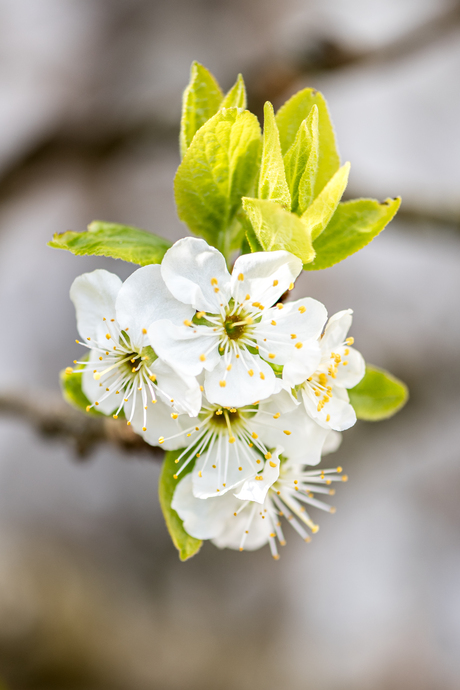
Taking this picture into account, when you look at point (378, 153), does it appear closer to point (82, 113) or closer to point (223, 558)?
point (82, 113)

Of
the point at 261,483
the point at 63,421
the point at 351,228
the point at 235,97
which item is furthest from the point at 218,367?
the point at 63,421

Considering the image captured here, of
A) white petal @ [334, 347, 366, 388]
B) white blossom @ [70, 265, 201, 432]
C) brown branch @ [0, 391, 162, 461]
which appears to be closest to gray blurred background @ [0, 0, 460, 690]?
brown branch @ [0, 391, 162, 461]

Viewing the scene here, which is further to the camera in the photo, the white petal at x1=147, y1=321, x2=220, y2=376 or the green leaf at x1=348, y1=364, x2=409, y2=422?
the green leaf at x1=348, y1=364, x2=409, y2=422

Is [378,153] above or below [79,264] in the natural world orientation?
above

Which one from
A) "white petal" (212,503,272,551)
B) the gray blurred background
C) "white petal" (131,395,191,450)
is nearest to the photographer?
"white petal" (131,395,191,450)

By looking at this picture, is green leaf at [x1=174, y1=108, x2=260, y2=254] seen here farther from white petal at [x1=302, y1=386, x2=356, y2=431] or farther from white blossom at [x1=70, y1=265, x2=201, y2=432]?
white petal at [x1=302, y1=386, x2=356, y2=431]

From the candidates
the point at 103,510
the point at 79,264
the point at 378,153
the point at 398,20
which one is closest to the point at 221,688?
the point at 103,510
